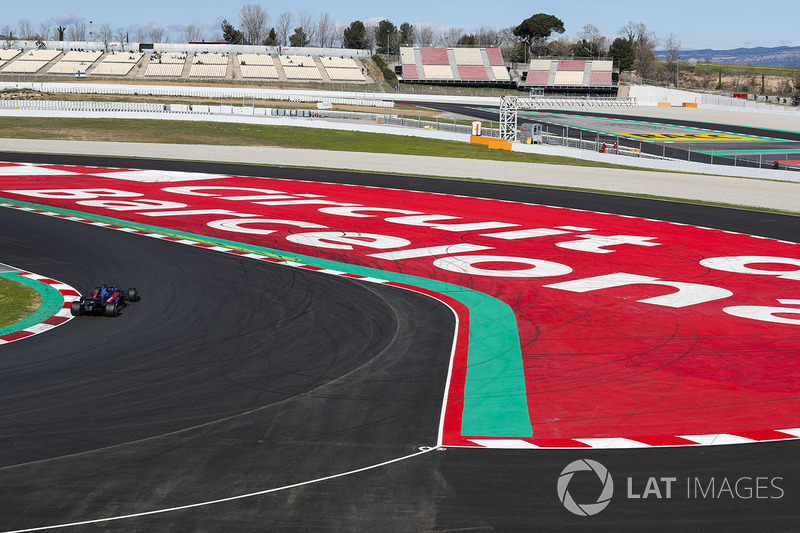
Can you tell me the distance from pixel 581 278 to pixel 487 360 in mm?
6343

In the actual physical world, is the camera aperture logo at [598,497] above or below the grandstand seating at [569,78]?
below

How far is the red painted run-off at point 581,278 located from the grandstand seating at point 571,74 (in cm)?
9601

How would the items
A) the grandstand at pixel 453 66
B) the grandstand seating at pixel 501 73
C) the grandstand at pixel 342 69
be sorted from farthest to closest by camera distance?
1. the grandstand seating at pixel 501 73
2. the grandstand at pixel 453 66
3. the grandstand at pixel 342 69

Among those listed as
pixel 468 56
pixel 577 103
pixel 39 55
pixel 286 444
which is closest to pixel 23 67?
pixel 39 55

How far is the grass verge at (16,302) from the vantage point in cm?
1403

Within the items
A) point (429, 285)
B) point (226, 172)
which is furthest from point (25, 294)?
point (226, 172)

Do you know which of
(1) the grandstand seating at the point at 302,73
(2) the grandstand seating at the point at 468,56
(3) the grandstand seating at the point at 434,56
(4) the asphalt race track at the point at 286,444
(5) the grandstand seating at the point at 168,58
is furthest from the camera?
(2) the grandstand seating at the point at 468,56

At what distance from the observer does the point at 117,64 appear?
111 metres

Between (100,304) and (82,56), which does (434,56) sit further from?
(100,304)

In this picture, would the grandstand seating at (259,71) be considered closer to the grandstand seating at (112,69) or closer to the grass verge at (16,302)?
the grandstand seating at (112,69)

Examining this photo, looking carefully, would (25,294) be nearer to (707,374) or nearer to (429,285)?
(429,285)

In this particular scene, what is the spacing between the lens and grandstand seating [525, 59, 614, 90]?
12225cm

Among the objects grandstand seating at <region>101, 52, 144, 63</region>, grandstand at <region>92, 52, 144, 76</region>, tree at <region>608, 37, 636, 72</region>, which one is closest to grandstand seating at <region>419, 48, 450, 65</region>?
tree at <region>608, 37, 636, 72</region>

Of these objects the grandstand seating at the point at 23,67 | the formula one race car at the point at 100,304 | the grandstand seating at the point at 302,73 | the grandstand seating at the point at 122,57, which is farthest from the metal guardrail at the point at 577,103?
the formula one race car at the point at 100,304
